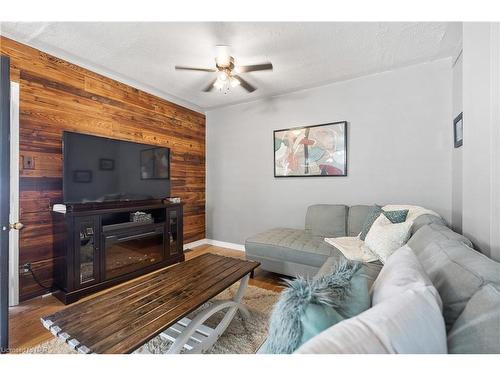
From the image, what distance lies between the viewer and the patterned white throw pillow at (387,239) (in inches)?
67.2

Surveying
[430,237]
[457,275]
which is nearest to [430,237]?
[430,237]

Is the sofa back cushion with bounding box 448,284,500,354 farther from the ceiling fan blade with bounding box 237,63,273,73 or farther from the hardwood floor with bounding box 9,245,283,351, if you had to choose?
the ceiling fan blade with bounding box 237,63,273,73

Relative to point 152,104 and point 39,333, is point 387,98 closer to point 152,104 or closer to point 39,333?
point 152,104

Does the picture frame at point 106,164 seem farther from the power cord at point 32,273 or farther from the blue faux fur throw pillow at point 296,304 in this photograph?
the blue faux fur throw pillow at point 296,304

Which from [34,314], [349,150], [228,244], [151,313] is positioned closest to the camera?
[151,313]

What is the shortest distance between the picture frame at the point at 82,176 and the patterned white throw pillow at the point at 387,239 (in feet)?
9.20

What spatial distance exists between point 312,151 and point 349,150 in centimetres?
48

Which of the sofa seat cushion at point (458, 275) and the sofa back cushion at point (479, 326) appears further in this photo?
the sofa seat cushion at point (458, 275)

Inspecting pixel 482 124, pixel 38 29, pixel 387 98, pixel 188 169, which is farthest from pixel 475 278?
pixel 188 169

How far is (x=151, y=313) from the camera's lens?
116cm

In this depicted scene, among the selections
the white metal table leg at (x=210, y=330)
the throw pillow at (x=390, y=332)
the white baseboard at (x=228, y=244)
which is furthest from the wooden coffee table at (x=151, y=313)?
the white baseboard at (x=228, y=244)

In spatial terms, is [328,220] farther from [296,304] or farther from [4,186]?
[4,186]

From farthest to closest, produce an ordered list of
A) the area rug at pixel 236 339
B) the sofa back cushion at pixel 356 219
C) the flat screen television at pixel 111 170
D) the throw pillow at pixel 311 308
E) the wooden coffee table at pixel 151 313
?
the sofa back cushion at pixel 356 219 → the flat screen television at pixel 111 170 → the area rug at pixel 236 339 → the wooden coffee table at pixel 151 313 → the throw pillow at pixel 311 308

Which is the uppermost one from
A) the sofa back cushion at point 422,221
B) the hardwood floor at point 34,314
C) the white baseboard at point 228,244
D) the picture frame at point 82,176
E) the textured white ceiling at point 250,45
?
the textured white ceiling at point 250,45
